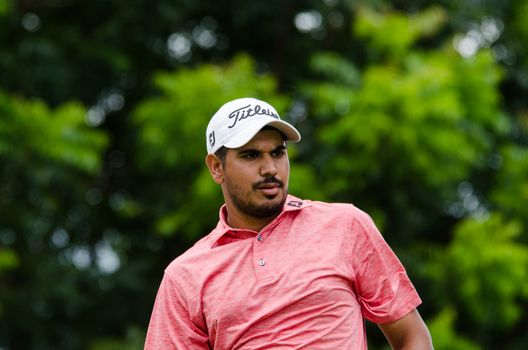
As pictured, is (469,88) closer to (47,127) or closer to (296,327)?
(47,127)

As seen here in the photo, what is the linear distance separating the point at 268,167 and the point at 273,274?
12.4 inches

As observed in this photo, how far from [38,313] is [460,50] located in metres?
4.85

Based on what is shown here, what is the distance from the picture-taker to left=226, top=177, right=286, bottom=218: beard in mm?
2906

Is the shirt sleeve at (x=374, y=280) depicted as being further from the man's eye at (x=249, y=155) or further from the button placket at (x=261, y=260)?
the man's eye at (x=249, y=155)

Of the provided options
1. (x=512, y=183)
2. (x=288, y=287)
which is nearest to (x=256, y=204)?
(x=288, y=287)

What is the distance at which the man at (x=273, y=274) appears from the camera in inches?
107

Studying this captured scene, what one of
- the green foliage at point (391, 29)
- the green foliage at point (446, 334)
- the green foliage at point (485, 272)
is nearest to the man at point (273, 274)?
the green foliage at point (446, 334)

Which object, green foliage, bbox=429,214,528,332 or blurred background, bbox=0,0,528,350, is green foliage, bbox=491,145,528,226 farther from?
green foliage, bbox=429,214,528,332

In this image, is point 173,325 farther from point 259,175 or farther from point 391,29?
point 391,29

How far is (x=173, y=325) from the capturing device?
9.44ft

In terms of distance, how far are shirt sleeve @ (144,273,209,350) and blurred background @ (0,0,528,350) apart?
5664 mm

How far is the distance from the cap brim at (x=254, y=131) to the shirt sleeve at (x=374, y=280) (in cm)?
32

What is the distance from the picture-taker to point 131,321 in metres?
10.7

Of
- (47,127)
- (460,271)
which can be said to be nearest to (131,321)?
(47,127)
